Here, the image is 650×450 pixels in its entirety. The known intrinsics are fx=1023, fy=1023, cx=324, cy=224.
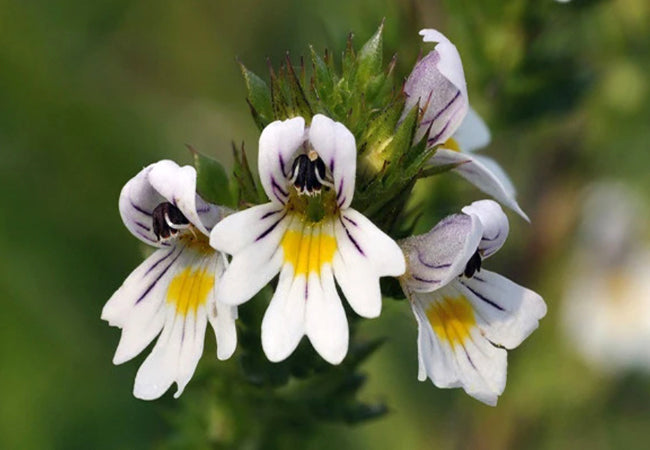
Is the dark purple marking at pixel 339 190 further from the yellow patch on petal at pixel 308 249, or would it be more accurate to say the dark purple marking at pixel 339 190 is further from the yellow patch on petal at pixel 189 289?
the yellow patch on petal at pixel 189 289

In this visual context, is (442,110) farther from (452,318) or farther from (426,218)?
(426,218)

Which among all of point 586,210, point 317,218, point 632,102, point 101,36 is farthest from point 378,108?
point 101,36

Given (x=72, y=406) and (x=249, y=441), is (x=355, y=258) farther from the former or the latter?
(x=72, y=406)

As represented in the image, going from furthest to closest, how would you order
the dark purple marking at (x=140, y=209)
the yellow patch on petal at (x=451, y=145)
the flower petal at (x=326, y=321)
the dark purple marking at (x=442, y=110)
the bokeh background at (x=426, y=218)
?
the bokeh background at (x=426, y=218)
the yellow patch on petal at (x=451, y=145)
the dark purple marking at (x=442, y=110)
the dark purple marking at (x=140, y=209)
the flower petal at (x=326, y=321)

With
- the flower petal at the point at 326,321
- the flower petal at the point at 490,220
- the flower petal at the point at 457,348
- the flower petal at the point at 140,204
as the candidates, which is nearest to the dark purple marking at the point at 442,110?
the flower petal at the point at 490,220

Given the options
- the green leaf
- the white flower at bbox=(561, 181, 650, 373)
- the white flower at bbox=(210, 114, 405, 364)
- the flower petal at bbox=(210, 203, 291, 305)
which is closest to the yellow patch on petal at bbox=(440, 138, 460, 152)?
the green leaf

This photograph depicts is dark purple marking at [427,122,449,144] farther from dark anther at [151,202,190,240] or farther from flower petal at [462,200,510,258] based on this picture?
dark anther at [151,202,190,240]
